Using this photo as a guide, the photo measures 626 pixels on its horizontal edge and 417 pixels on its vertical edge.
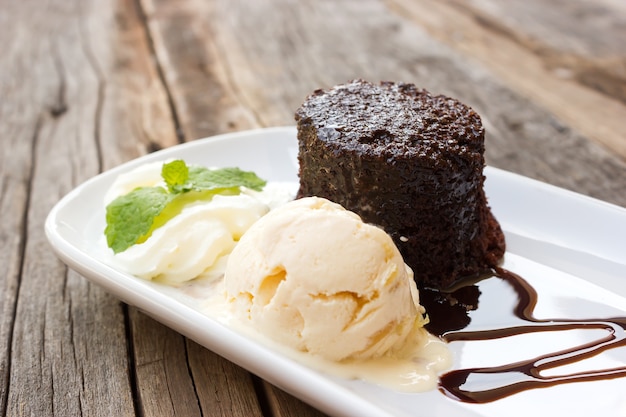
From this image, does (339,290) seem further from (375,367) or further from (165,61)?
(165,61)

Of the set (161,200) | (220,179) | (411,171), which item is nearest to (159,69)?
(220,179)

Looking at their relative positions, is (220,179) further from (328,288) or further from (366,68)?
(366,68)

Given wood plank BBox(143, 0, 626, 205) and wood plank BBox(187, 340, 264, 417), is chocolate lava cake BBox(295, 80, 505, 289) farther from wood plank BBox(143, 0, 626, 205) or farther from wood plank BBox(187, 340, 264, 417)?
wood plank BBox(143, 0, 626, 205)

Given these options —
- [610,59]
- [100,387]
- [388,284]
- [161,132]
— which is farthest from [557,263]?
[610,59]

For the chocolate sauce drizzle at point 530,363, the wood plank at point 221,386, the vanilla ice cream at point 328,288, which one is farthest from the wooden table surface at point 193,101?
the chocolate sauce drizzle at point 530,363

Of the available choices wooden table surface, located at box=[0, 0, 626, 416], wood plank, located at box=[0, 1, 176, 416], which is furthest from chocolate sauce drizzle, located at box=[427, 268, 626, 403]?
wood plank, located at box=[0, 1, 176, 416]

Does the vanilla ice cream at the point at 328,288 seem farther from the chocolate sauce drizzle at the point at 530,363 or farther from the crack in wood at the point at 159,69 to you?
the crack in wood at the point at 159,69
